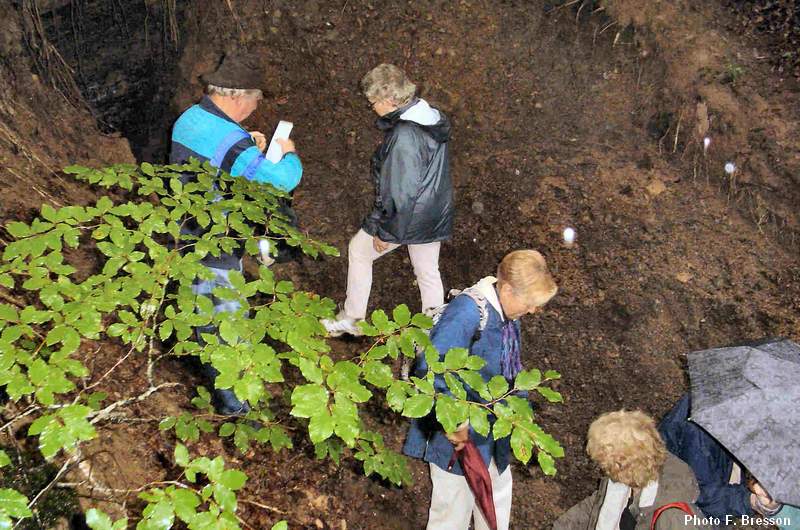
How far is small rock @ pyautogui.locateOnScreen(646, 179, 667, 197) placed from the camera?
6008 millimetres

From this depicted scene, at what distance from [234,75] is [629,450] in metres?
2.97

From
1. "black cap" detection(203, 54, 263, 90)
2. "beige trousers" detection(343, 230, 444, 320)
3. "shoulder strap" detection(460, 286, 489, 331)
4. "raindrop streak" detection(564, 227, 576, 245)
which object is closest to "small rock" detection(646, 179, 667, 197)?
"raindrop streak" detection(564, 227, 576, 245)

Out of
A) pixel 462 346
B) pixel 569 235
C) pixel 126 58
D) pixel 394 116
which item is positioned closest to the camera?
pixel 462 346

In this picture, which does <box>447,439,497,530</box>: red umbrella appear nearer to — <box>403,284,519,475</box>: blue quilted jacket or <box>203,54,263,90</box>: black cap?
<box>403,284,519,475</box>: blue quilted jacket

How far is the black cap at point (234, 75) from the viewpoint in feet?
10.8

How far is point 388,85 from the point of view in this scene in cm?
372

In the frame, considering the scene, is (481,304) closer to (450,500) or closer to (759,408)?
(450,500)

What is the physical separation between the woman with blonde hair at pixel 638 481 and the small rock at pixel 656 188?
3686 mm

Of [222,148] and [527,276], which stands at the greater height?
[222,148]

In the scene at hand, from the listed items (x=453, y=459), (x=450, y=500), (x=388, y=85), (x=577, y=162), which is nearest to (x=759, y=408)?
(x=453, y=459)

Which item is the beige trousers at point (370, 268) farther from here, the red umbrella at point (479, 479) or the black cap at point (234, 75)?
the red umbrella at point (479, 479)

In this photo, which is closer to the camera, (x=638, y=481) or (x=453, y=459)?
(x=638, y=481)

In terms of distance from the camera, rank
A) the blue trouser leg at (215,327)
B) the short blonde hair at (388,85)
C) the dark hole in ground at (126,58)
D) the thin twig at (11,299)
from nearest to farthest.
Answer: the thin twig at (11,299), the blue trouser leg at (215,327), the short blonde hair at (388,85), the dark hole in ground at (126,58)

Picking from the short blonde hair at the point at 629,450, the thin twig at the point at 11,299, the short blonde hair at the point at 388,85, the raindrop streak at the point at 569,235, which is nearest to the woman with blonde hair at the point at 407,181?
the short blonde hair at the point at 388,85
